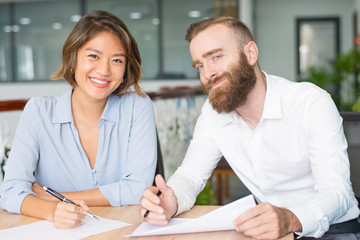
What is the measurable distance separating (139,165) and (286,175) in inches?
22.0

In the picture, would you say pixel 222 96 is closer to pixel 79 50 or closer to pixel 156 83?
pixel 79 50

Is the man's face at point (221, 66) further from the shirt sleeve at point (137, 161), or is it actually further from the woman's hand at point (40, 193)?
the woman's hand at point (40, 193)

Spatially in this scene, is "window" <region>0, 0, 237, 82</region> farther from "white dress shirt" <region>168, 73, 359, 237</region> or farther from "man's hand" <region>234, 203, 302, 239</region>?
"man's hand" <region>234, 203, 302, 239</region>

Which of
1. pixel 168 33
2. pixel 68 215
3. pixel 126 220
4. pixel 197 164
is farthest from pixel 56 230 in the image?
pixel 168 33

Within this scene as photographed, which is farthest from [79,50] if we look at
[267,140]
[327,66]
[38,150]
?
[327,66]

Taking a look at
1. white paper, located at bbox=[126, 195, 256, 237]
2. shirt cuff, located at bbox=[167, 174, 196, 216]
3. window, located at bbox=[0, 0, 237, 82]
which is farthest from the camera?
window, located at bbox=[0, 0, 237, 82]

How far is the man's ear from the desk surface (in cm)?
61

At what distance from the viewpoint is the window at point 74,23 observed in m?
8.00

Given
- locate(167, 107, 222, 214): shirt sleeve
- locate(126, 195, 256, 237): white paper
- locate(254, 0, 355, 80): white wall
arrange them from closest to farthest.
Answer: locate(126, 195, 256, 237): white paper
locate(167, 107, 222, 214): shirt sleeve
locate(254, 0, 355, 80): white wall

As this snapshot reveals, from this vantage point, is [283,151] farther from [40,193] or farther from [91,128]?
[40,193]

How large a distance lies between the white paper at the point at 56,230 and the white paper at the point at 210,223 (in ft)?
0.34

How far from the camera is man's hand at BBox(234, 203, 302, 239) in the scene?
3.49 feet

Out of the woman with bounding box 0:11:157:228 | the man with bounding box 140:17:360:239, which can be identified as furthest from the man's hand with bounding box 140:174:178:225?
the woman with bounding box 0:11:157:228

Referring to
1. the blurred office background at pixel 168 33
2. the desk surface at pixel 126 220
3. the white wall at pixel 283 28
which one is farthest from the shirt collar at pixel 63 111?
the white wall at pixel 283 28
